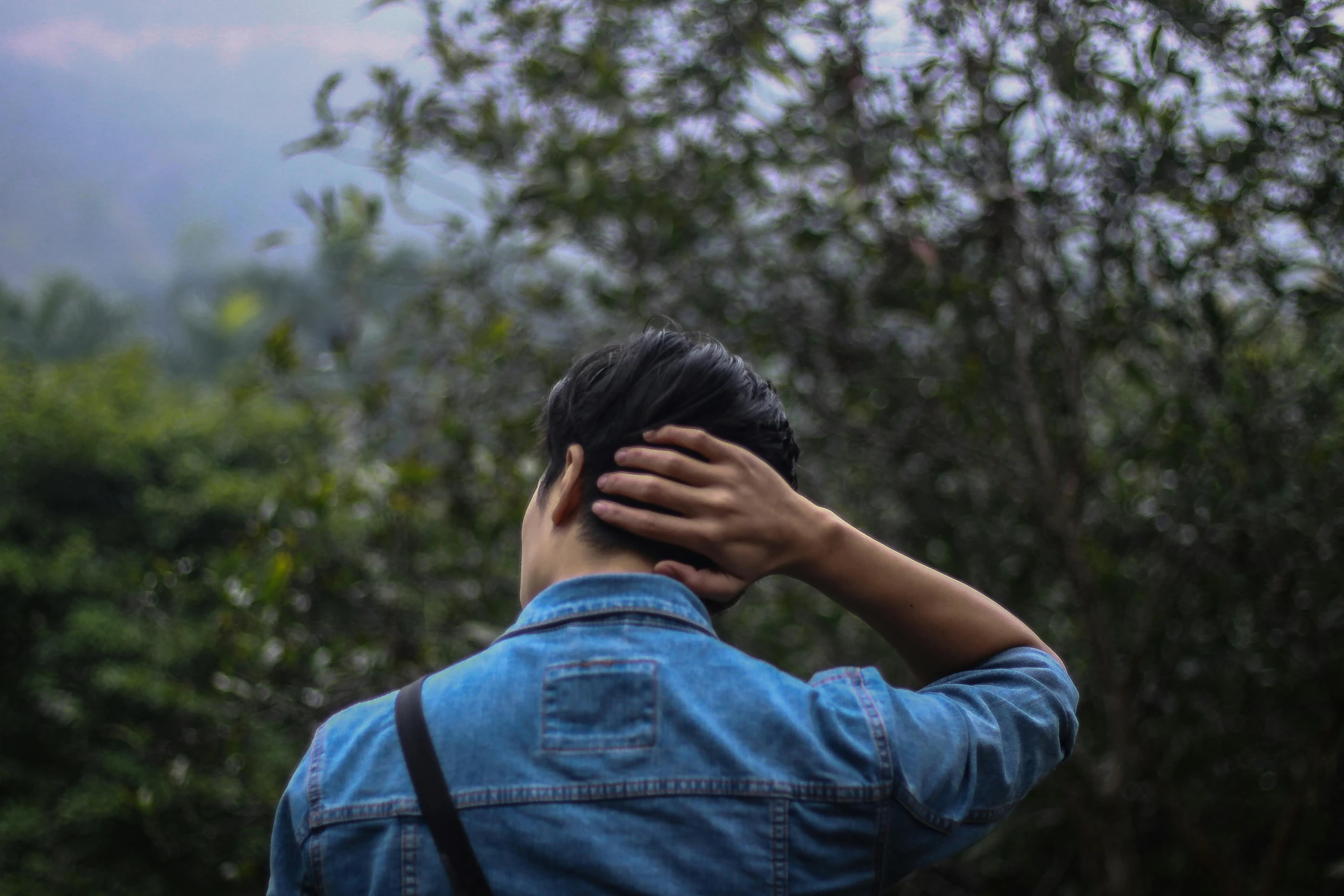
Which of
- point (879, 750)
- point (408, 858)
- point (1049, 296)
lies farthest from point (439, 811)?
point (1049, 296)

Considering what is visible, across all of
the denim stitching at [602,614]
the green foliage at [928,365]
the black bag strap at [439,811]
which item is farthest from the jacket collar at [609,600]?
the green foliage at [928,365]

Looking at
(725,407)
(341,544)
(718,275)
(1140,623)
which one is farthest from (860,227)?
(725,407)

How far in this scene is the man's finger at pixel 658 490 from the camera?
0.93 meters

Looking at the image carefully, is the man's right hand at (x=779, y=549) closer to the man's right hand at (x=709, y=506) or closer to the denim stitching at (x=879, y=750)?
the man's right hand at (x=709, y=506)

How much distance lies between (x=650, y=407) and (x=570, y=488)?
108mm

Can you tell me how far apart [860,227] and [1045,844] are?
2.18m

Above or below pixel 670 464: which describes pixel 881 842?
below

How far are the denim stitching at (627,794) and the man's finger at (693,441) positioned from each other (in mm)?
286

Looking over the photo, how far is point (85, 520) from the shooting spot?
4.30 meters

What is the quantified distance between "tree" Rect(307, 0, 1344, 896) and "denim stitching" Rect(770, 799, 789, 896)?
164 cm

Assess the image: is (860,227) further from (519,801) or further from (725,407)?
(519,801)

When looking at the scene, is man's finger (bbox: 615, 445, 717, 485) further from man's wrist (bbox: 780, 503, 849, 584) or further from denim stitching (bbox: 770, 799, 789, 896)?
denim stitching (bbox: 770, 799, 789, 896)

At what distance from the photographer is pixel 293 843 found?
95cm

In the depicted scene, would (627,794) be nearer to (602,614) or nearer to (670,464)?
(602,614)
